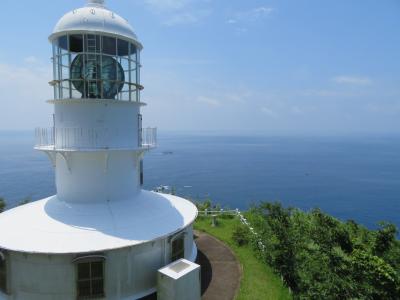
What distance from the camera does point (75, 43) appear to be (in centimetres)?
1105

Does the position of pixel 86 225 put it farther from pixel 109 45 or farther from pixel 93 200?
pixel 109 45

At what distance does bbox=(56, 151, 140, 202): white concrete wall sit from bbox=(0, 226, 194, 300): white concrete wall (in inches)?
115

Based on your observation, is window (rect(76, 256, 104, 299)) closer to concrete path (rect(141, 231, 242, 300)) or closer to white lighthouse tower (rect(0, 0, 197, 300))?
white lighthouse tower (rect(0, 0, 197, 300))

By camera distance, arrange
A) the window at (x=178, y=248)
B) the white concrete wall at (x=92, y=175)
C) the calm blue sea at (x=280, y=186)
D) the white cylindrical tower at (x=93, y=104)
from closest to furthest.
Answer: the white cylindrical tower at (x=93, y=104), the window at (x=178, y=248), the white concrete wall at (x=92, y=175), the calm blue sea at (x=280, y=186)

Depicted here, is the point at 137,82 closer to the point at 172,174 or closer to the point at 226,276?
the point at 226,276

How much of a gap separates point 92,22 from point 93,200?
710 cm

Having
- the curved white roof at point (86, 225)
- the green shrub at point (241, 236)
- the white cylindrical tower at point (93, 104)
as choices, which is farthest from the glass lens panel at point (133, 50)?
the green shrub at point (241, 236)

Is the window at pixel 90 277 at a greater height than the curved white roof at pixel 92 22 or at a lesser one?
lesser

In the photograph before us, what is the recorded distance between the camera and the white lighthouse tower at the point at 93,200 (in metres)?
9.26

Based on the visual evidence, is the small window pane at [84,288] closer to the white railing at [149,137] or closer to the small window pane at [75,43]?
the white railing at [149,137]

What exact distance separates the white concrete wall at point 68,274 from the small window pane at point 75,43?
25.3ft

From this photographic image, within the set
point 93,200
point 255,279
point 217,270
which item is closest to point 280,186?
point 217,270

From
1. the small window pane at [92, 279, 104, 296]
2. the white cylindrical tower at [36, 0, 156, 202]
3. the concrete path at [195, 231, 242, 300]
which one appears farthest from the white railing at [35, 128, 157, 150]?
the concrete path at [195, 231, 242, 300]

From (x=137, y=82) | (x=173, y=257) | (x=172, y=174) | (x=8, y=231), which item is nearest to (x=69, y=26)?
(x=137, y=82)
